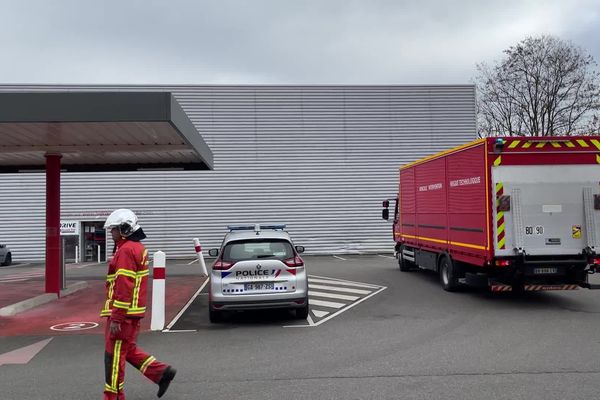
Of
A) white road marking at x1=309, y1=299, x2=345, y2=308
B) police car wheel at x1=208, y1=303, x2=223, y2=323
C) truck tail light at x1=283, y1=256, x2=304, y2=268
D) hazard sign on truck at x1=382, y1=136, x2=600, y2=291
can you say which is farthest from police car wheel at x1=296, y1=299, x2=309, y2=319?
hazard sign on truck at x1=382, y1=136, x2=600, y2=291

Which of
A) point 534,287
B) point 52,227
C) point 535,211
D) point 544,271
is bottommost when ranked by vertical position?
point 534,287

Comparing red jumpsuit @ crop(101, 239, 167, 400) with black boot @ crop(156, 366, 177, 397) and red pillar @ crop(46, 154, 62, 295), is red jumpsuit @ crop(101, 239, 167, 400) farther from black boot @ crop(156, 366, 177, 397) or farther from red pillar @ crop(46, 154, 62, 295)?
red pillar @ crop(46, 154, 62, 295)

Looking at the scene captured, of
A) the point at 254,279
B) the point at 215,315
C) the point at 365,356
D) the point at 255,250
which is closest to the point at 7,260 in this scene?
the point at 215,315

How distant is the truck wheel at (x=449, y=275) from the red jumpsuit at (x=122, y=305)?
890cm

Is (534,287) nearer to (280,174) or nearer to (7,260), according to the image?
(280,174)

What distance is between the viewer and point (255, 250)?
895 cm

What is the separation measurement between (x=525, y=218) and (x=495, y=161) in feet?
4.06

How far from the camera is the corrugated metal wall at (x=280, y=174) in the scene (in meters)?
26.2

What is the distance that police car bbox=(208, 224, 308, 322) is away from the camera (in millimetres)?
8719

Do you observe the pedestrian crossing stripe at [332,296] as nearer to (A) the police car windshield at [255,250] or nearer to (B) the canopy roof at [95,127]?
(A) the police car windshield at [255,250]

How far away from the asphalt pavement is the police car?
45 centimetres

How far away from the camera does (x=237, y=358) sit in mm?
6891

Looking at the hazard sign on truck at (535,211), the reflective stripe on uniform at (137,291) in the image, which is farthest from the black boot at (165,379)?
the hazard sign on truck at (535,211)

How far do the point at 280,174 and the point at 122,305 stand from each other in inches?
881
